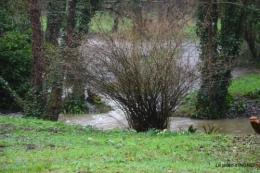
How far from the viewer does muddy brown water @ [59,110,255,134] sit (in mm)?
20409

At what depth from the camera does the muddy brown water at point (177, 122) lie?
67.0 ft

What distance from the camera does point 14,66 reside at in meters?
24.9

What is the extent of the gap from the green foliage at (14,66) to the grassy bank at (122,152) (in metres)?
11.0

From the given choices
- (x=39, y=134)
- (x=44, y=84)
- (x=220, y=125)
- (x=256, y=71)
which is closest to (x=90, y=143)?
(x=39, y=134)

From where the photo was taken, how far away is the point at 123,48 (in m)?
14.3

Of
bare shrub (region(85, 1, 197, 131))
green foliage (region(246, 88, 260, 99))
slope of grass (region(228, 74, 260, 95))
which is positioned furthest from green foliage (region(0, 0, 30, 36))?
green foliage (region(246, 88, 260, 99))

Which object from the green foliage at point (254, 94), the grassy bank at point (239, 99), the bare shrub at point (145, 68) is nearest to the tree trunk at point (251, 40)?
the grassy bank at point (239, 99)

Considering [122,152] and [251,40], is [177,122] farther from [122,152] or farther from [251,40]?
[122,152]

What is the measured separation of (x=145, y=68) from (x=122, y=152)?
481 centimetres

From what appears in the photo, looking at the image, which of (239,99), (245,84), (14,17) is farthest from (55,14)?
(245,84)

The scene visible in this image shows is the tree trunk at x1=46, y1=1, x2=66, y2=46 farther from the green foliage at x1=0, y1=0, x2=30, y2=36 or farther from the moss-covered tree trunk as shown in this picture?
the moss-covered tree trunk

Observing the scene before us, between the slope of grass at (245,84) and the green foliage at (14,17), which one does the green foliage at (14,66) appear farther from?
the slope of grass at (245,84)

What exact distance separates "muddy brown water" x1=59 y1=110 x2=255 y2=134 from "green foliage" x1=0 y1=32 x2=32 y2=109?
277cm

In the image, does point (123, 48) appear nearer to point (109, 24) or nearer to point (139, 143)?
point (139, 143)
